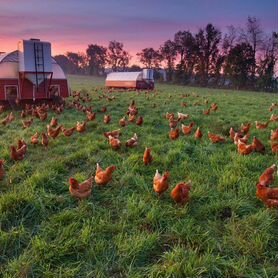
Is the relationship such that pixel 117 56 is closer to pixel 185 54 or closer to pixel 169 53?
pixel 169 53

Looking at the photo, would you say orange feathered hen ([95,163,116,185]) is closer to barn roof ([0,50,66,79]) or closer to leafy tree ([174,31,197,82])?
barn roof ([0,50,66,79])

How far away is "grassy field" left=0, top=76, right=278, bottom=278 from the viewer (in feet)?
8.90

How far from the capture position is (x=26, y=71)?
1266 centimetres

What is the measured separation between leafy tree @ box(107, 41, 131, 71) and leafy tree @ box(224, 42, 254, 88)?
32793 mm

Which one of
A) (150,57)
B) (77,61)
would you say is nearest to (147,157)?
(150,57)

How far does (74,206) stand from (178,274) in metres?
1.62

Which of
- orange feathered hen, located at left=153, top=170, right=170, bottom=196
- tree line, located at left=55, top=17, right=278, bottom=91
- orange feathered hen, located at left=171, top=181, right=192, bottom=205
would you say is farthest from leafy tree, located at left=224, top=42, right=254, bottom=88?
orange feathered hen, located at left=171, top=181, right=192, bottom=205

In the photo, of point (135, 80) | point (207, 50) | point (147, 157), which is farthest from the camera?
point (207, 50)

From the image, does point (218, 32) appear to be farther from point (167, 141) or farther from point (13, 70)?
point (167, 141)

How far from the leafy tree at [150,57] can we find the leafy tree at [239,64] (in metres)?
18.9

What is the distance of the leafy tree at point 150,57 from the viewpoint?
61.9 metres

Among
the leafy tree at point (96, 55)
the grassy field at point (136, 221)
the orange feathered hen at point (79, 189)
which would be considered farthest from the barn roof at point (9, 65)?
the leafy tree at point (96, 55)

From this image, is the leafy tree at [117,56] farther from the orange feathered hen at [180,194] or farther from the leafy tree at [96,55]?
the orange feathered hen at [180,194]

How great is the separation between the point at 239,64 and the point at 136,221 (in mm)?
44469
